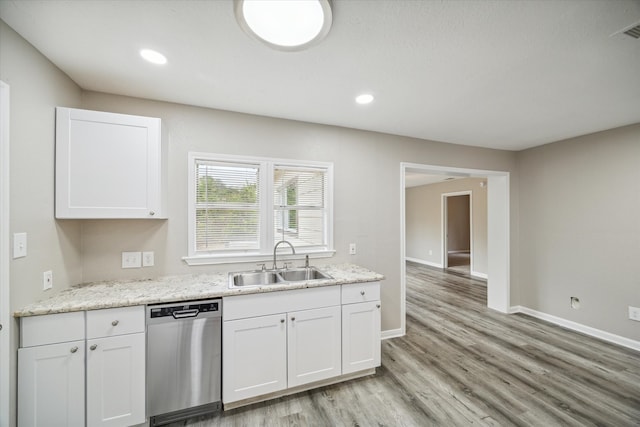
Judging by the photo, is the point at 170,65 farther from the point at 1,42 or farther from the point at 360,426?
the point at 360,426

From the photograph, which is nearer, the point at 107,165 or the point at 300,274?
the point at 107,165

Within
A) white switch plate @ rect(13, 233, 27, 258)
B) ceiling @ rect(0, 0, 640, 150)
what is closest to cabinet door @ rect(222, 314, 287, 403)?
white switch plate @ rect(13, 233, 27, 258)

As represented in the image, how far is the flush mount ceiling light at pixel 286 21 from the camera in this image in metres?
1.22

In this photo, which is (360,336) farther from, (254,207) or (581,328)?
(581,328)

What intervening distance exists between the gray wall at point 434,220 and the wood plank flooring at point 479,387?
316 cm

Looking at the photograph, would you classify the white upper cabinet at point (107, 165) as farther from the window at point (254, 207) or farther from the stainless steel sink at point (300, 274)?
the stainless steel sink at point (300, 274)

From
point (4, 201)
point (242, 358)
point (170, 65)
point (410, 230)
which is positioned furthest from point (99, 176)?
point (410, 230)

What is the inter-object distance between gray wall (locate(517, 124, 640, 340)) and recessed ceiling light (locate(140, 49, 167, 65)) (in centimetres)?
463

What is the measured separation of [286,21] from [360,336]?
2.36 meters

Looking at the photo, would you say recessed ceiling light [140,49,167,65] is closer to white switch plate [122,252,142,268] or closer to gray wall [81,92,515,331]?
gray wall [81,92,515,331]

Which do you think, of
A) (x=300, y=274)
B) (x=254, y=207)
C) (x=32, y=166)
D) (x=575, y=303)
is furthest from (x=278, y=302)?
(x=575, y=303)

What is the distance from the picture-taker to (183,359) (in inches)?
69.6

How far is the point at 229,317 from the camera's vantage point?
6.09 ft

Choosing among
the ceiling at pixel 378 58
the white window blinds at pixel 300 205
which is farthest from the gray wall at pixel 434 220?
the white window blinds at pixel 300 205
